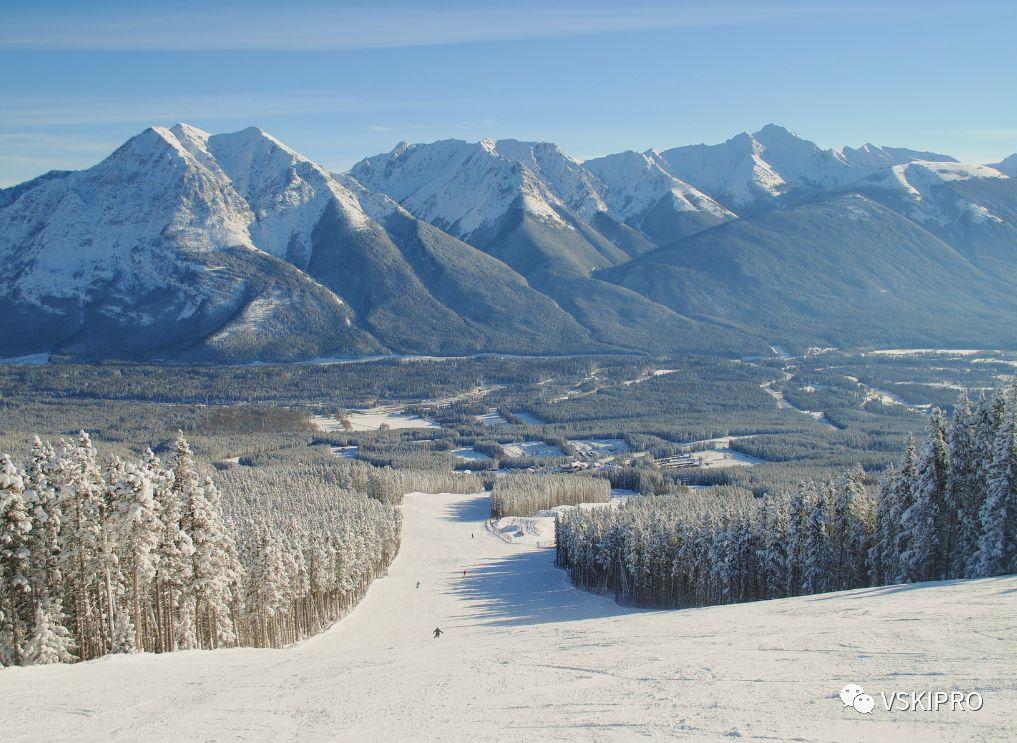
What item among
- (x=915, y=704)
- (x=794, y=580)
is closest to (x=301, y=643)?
(x=794, y=580)

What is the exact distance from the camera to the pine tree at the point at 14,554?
41.3 meters

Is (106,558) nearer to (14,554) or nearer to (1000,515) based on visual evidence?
(14,554)

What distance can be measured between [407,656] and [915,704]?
894 inches

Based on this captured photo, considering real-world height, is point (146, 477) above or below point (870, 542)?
above

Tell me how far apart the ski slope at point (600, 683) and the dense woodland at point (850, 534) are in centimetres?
1091

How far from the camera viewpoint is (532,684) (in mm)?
31000

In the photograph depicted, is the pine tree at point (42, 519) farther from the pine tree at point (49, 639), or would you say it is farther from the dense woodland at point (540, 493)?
the dense woodland at point (540, 493)

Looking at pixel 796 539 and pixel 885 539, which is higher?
pixel 885 539

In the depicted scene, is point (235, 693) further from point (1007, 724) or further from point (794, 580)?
point (794, 580)

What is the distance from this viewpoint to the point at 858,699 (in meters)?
25.5

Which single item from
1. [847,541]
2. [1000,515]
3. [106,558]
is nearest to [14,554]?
[106,558]

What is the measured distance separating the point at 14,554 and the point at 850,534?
2301 inches

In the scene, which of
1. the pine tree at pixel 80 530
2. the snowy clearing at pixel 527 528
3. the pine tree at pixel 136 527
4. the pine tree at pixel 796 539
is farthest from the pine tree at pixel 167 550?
the snowy clearing at pixel 527 528

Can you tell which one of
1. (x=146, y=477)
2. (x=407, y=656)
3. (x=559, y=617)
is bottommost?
(x=559, y=617)
